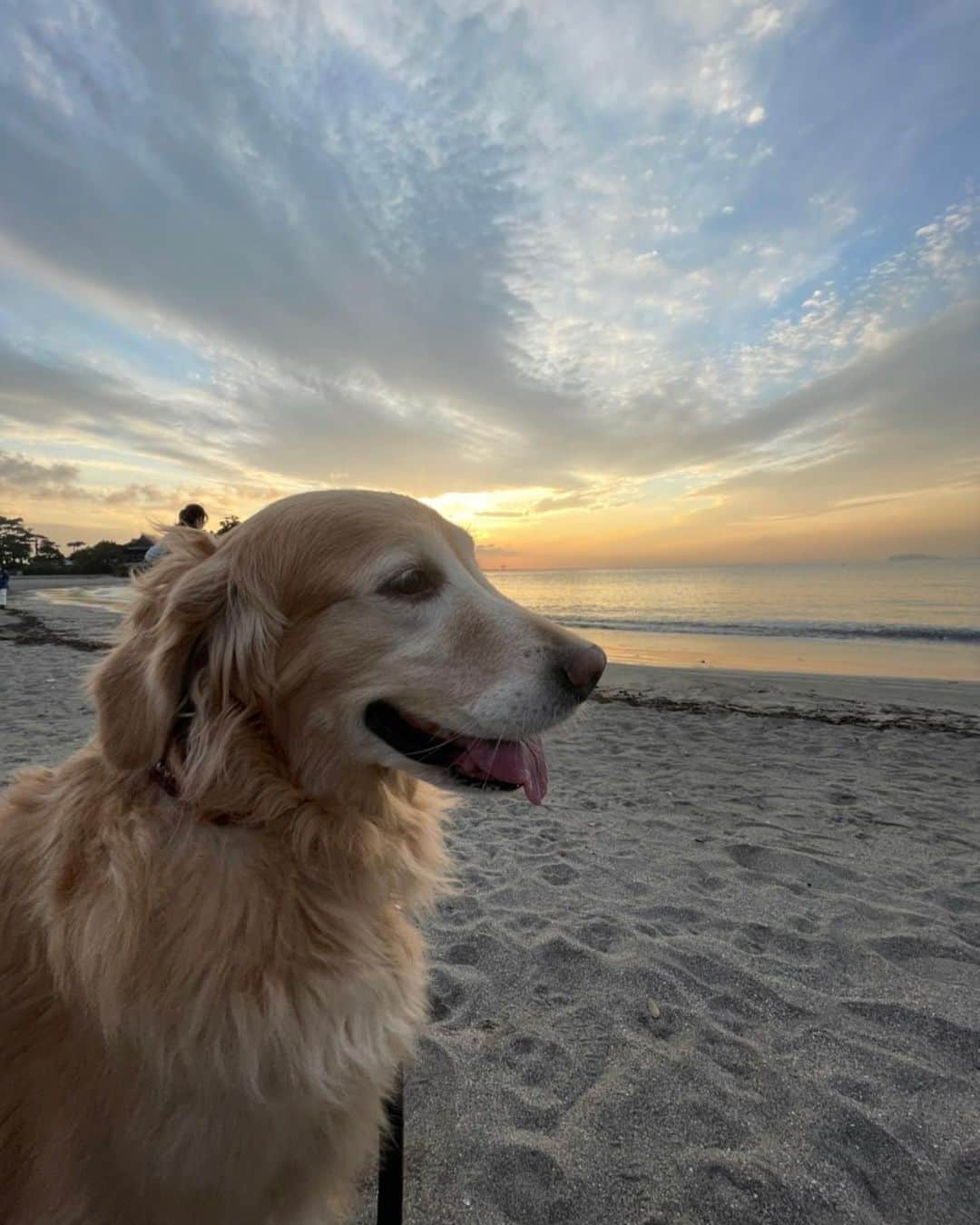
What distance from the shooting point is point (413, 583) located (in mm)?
2016

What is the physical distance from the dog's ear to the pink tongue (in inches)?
31.1

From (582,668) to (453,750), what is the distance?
45 centimetres

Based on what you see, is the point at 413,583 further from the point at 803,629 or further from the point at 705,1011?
the point at 803,629

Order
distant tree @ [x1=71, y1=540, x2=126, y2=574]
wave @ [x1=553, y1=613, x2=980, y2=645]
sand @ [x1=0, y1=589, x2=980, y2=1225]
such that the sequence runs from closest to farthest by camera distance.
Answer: sand @ [x1=0, y1=589, x2=980, y2=1225] < wave @ [x1=553, y1=613, x2=980, y2=645] < distant tree @ [x1=71, y1=540, x2=126, y2=574]

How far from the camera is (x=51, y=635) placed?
17.6 metres

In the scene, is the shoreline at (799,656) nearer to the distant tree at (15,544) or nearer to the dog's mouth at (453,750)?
the dog's mouth at (453,750)

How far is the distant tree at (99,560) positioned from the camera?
6380 cm

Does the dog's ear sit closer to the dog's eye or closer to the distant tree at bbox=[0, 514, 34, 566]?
the dog's eye

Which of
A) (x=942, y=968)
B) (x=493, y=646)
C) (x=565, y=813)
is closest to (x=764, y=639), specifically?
(x=565, y=813)

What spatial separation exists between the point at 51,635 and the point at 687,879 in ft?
61.5

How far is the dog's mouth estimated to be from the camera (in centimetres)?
188

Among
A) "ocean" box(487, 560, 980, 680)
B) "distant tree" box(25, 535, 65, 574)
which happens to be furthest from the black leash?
"distant tree" box(25, 535, 65, 574)

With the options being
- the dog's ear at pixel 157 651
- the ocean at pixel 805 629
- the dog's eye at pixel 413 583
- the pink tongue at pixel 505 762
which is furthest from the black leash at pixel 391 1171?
the ocean at pixel 805 629

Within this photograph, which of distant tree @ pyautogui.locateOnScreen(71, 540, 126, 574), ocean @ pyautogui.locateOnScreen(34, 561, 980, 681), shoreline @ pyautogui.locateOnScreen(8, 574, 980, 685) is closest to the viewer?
shoreline @ pyautogui.locateOnScreen(8, 574, 980, 685)
